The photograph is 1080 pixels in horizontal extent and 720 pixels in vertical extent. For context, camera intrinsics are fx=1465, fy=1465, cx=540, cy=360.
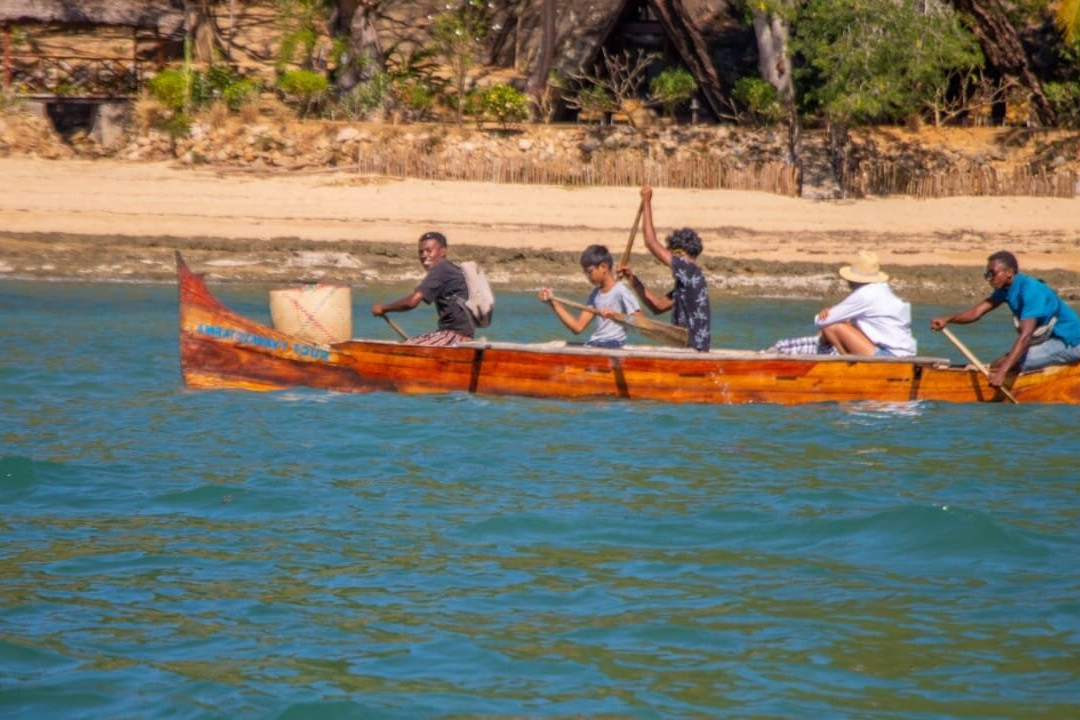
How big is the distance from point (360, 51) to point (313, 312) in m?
13.8

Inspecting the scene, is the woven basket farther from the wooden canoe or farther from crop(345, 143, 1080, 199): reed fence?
crop(345, 143, 1080, 199): reed fence

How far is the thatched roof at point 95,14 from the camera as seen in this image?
2302cm

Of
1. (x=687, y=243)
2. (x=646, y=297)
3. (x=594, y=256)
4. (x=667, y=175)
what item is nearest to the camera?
(x=594, y=256)

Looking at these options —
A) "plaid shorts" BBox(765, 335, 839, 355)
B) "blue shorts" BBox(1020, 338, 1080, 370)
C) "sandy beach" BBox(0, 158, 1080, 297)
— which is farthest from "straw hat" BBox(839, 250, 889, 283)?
"sandy beach" BBox(0, 158, 1080, 297)

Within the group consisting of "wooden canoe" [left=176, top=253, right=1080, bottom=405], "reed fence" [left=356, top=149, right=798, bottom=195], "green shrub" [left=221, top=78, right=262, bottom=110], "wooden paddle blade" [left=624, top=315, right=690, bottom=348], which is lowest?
"wooden canoe" [left=176, top=253, right=1080, bottom=405]

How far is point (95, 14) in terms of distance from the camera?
77.1ft

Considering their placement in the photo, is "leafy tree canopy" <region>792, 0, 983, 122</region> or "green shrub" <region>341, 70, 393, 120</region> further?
"green shrub" <region>341, 70, 393, 120</region>

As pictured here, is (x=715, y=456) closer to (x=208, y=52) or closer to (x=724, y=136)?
(x=724, y=136)

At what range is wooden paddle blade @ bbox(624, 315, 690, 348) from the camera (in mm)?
10500

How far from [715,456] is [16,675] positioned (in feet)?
17.1

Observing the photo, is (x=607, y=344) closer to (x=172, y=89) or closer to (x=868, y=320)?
(x=868, y=320)

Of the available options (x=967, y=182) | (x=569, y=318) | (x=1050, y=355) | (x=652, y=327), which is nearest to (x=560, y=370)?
(x=569, y=318)

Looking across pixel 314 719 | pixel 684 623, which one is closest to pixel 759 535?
pixel 684 623

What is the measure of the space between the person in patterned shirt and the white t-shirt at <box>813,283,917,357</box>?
0.87 meters
